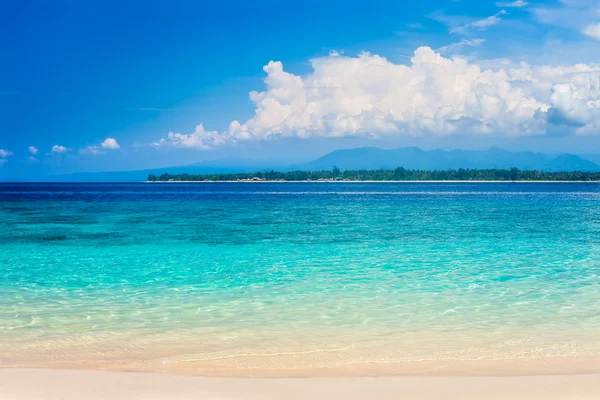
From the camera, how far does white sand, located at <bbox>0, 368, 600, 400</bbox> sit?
7645mm

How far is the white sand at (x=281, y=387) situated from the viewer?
25.1ft

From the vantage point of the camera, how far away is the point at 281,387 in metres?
8.09

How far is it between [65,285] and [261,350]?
9663 mm

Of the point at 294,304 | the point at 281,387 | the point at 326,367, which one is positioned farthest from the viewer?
the point at 294,304

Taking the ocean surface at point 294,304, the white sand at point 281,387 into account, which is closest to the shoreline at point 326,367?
the ocean surface at point 294,304

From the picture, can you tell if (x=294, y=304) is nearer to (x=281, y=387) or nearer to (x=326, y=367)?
(x=326, y=367)

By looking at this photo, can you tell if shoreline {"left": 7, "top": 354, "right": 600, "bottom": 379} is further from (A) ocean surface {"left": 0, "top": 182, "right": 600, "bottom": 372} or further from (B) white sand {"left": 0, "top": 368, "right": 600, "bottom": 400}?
(B) white sand {"left": 0, "top": 368, "right": 600, "bottom": 400}

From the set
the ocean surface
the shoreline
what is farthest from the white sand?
the ocean surface

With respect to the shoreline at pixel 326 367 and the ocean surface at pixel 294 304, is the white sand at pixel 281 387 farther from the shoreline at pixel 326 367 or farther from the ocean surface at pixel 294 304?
the ocean surface at pixel 294 304

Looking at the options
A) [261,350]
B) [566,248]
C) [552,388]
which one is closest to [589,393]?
[552,388]

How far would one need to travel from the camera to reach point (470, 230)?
124 feet

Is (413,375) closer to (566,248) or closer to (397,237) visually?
(566,248)

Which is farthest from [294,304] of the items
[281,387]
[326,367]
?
[281,387]

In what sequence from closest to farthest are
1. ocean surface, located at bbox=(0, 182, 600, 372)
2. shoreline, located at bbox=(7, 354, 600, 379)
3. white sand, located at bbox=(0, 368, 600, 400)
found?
white sand, located at bbox=(0, 368, 600, 400)
shoreline, located at bbox=(7, 354, 600, 379)
ocean surface, located at bbox=(0, 182, 600, 372)
